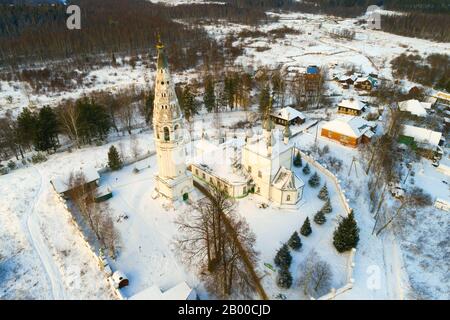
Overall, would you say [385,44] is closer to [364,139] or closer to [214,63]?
[214,63]

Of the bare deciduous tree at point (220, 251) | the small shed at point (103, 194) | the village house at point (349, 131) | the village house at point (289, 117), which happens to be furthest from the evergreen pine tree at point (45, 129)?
the village house at point (349, 131)

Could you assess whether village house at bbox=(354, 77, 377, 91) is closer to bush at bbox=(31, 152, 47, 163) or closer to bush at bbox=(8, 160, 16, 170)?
bush at bbox=(31, 152, 47, 163)

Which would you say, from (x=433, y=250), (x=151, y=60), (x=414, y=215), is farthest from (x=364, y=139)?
(x=151, y=60)

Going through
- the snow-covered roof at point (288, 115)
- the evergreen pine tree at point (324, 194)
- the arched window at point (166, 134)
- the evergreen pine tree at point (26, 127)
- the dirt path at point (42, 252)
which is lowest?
the dirt path at point (42, 252)

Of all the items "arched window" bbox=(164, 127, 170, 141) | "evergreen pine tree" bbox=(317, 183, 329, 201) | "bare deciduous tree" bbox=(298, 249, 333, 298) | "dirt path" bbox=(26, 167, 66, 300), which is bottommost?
"bare deciduous tree" bbox=(298, 249, 333, 298)

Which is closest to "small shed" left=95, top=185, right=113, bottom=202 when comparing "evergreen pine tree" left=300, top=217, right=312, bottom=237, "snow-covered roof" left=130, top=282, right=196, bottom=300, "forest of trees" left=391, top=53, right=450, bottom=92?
"snow-covered roof" left=130, top=282, right=196, bottom=300

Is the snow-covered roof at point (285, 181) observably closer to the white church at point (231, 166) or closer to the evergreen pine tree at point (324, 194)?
the white church at point (231, 166)
